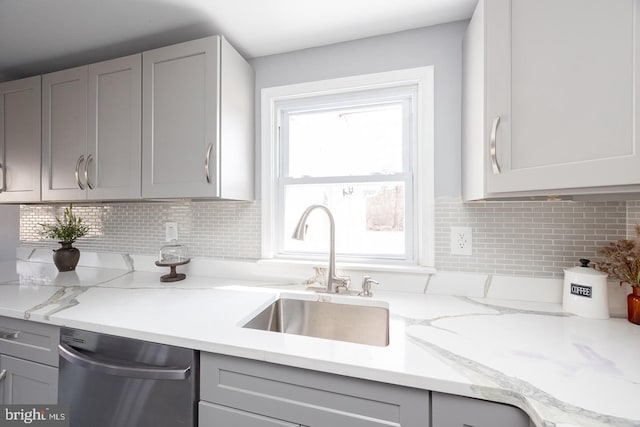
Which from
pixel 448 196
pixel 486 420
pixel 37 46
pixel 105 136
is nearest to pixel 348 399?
pixel 486 420

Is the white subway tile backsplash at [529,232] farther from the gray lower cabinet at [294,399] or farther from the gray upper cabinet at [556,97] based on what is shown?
the gray lower cabinet at [294,399]

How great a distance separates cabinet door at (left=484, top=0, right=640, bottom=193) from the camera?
2.27 ft

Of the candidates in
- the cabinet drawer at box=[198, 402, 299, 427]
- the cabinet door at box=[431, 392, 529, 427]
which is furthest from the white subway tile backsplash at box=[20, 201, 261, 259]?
the cabinet door at box=[431, 392, 529, 427]

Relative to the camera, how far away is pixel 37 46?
157 centimetres

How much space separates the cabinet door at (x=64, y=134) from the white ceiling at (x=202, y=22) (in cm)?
19

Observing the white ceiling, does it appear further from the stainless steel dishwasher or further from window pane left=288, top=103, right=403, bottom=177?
Answer: the stainless steel dishwasher

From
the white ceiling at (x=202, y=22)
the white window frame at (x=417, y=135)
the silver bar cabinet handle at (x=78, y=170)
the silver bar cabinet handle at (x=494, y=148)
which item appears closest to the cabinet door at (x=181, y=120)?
the white ceiling at (x=202, y=22)

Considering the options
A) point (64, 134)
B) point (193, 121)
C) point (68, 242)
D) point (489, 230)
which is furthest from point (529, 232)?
point (68, 242)

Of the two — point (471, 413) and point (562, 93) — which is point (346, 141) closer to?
point (562, 93)

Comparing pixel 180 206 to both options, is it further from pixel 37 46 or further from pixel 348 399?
pixel 348 399

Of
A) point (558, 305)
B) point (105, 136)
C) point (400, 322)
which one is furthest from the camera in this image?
point (105, 136)

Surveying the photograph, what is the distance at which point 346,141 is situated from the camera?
61.6 inches

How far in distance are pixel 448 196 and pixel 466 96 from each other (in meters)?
0.46

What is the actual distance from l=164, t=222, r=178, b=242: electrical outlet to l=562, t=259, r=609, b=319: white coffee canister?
80.3 inches
